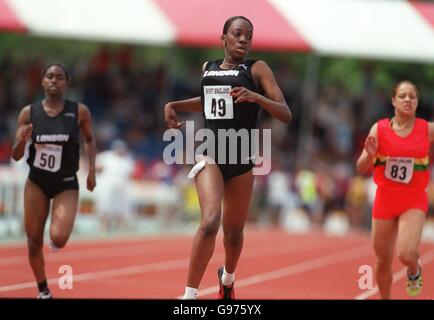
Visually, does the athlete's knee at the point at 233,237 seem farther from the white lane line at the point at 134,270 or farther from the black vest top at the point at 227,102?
the white lane line at the point at 134,270

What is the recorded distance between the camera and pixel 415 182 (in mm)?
7961

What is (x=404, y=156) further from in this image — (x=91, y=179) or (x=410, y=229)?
(x=91, y=179)

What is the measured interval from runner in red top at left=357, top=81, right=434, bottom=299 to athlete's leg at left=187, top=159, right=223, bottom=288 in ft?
4.20

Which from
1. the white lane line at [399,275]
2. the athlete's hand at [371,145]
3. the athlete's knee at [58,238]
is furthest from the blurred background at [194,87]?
the athlete's hand at [371,145]

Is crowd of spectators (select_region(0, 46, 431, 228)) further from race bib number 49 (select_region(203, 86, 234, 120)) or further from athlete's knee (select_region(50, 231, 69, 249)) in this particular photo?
race bib number 49 (select_region(203, 86, 234, 120))

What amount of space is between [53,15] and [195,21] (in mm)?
2532

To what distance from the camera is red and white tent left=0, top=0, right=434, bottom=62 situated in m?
17.8

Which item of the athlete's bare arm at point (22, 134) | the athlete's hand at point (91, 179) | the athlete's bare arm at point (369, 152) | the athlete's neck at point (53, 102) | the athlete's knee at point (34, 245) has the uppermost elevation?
the athlete's neck at point (53, 102)

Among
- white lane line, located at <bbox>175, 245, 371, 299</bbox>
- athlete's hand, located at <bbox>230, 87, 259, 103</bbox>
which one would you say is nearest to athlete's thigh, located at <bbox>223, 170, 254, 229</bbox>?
athlete's hand, located at <bbox>230, 87, 259, 103</bbox>

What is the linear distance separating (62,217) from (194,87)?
2196 centimetres

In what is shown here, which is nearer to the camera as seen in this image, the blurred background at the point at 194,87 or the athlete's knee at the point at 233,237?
the athlete's knee at the point at 233,237

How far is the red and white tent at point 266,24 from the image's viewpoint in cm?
1784
